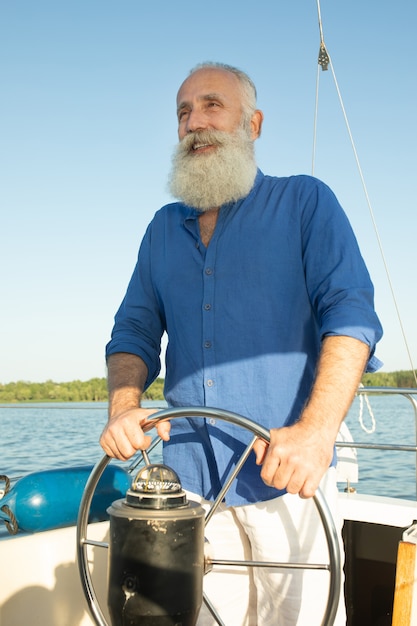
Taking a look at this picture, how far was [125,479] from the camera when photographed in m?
2.21

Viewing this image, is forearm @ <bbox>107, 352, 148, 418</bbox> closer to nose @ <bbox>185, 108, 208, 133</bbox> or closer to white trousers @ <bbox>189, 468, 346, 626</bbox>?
white trousers @ <bbox>189, 468, 346, 626</bbox>

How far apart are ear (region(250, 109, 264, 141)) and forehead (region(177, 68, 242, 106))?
0.08 meters

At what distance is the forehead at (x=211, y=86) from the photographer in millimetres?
1832

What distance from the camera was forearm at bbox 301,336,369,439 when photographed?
1316 mm

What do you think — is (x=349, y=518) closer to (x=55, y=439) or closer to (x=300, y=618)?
(x=300, y=618)

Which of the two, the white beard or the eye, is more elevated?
the eye

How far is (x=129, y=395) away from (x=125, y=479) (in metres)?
0.64

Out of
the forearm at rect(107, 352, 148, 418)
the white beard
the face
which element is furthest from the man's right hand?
the face

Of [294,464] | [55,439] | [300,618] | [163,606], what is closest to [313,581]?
[300,618]

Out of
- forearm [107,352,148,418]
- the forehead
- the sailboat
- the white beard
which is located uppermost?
the forehead

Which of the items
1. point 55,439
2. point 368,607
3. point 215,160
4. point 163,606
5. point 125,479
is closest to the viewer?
point 163,606

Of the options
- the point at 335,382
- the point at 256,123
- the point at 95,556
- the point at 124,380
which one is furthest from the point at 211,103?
the point at 95,556

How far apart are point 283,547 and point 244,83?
1203mm

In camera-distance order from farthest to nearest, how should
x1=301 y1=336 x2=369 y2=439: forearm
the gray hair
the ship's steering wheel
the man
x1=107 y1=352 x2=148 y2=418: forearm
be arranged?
the gray hair → x1=107 y1=352 x2=148 y2=418: forearm → the man → x1=301 y1=336 x2=369 y2=439: forearm → the ship's steering wheel
